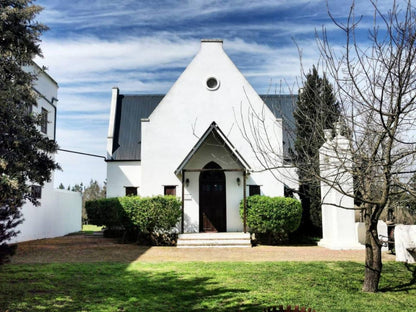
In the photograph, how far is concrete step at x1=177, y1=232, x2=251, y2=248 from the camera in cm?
1666

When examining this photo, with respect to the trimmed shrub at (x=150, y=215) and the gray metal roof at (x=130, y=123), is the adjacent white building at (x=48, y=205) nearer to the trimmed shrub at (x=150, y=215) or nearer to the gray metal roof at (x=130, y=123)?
the gray metal roof at (x=130, y=123)

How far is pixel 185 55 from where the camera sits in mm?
21609

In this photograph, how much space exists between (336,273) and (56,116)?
60.7 ft

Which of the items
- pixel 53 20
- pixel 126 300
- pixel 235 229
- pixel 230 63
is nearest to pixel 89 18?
→ pixel 53 20

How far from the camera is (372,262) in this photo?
8836 millimetres

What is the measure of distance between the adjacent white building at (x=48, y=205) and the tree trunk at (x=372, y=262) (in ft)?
49.5

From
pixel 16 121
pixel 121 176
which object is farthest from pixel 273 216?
pixel 16 121

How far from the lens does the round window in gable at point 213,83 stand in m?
20.4

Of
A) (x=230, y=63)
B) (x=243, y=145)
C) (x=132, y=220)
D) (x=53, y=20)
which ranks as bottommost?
(x=132, y=220)

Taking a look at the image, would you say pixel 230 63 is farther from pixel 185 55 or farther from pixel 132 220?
pixel 132 220

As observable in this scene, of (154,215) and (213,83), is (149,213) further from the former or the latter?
(213,83)

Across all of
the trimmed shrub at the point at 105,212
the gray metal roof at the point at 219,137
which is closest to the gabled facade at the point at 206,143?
the gray metal roof at the point at 219,137

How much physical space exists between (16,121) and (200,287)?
214 inches

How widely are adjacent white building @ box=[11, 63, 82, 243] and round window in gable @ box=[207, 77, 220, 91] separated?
8.11m
